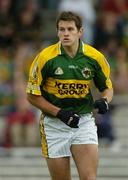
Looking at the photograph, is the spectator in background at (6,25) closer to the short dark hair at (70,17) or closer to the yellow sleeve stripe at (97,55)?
the yellow sleeve stripe at (97,55)

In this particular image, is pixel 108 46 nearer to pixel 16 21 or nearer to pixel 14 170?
pixel 16 21


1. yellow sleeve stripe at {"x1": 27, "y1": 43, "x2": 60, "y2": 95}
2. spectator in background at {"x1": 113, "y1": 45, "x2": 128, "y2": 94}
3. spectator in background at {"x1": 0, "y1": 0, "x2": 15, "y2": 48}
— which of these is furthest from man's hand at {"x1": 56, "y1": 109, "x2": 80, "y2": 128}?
spectator in background at {"x1": 0, "y1": 0, "x2": 15, "y2": 48}

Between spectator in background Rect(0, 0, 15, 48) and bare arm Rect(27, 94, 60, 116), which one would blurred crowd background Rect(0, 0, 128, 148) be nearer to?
spectator in background Rect(0, 0, 15, 48)

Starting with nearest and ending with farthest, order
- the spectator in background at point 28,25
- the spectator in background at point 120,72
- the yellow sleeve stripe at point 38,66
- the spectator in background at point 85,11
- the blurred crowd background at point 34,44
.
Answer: the yellow sleeve stripe at point 38,66, the blurred crowd background at point 34,44, the spectator in background at point 120,72, the spectator in background at point 85,11, the spectator in background at point 28,25

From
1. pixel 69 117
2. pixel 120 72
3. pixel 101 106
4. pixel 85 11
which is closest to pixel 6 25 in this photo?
pixel 85 11

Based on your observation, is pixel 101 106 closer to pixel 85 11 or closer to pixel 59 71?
pixel 59 71

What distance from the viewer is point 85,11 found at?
14.8m

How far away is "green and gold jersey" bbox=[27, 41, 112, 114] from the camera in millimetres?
8406

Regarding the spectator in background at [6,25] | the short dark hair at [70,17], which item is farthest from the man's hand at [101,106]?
the spectator in background at [6,25]

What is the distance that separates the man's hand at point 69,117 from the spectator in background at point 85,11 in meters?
6.25

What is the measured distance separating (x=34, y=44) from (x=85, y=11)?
3.08 feet

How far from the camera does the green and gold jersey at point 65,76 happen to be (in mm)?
8406

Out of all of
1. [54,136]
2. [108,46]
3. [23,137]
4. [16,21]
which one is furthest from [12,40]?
[54,136]

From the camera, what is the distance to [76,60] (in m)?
8.47
